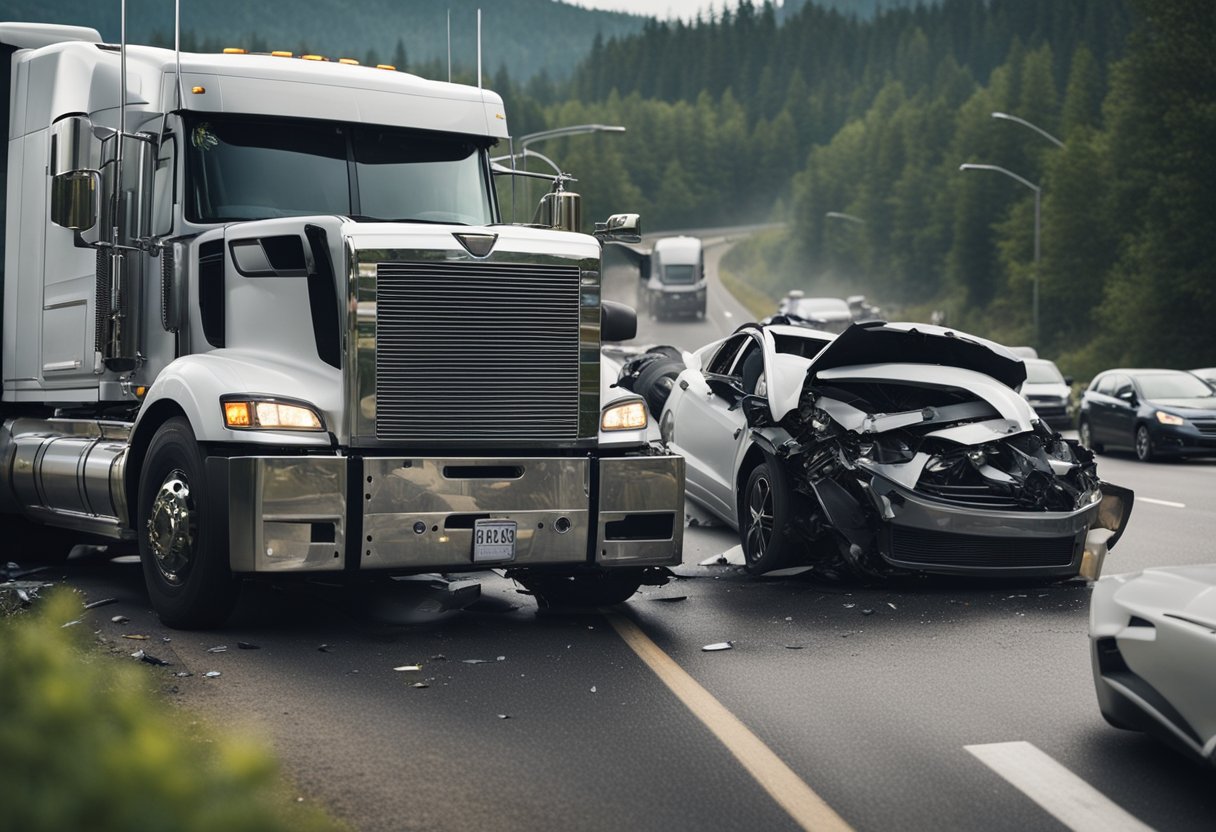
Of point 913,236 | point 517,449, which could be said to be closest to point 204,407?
point 517,449

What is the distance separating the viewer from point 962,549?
990 centimetres

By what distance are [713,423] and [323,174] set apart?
4.49m

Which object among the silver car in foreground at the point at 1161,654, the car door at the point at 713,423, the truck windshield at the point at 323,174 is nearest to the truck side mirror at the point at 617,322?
the truck windshield at the point at 323,174

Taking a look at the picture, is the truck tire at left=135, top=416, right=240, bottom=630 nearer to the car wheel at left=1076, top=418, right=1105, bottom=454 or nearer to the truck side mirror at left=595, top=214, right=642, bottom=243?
the truck side mirror at left=595, top=214, right=642, bottom=243

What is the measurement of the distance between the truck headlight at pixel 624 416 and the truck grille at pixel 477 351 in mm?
241

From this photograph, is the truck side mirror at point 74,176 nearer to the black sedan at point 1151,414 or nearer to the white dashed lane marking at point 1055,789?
the white dashed lane marking at point 1055,789

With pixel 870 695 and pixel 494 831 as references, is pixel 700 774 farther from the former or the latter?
pixel 870 695

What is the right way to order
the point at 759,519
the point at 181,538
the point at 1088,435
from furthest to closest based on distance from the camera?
the point at 1088,435 < the point at 759,519 < the point at 181,538

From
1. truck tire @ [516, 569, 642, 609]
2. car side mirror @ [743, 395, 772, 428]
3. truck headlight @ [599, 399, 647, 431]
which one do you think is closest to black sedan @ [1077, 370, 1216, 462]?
car side mirror @ [743, 395, 772, 428]

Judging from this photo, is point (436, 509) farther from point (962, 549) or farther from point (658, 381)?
point (658, 381)

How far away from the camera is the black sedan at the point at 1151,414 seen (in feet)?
83.8

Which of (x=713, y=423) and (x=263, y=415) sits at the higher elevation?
(x=263, y=415)

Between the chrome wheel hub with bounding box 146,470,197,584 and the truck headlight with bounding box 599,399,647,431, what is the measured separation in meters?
2.24

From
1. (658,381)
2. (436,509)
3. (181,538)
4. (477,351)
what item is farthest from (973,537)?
(658,381)
